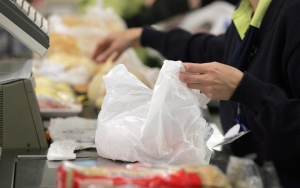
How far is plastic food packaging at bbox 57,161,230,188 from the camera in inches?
38.1

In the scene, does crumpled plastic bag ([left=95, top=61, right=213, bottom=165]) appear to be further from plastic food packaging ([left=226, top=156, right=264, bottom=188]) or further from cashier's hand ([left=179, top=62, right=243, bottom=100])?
plastic food packaging ([left=226, top=156, right=264, bottom=188])

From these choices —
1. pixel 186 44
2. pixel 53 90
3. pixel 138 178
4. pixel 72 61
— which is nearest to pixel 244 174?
pixel 138 178

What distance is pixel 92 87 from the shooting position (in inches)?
98.9

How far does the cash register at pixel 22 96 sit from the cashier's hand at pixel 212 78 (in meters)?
0.45

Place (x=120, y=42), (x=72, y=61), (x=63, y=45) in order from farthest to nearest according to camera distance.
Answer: (x=63, y=45), (x=72, y=61), (x=120, y=42)

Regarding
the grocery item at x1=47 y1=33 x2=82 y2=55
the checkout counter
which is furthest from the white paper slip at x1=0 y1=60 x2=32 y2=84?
the grocery item at x1=47 y1=33 x2=82 y2=55

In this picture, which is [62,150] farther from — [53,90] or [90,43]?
[90,43]

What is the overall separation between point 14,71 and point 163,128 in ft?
2.02

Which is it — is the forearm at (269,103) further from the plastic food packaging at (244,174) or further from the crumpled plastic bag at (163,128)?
the plastic food packaging at (244,174)

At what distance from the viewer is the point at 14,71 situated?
69.4 inches

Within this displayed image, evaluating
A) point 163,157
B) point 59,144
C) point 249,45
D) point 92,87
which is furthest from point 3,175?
point 92,87

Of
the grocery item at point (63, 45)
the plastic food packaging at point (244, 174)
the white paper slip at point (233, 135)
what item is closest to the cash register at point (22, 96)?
the white paper slip at point (233, 135)

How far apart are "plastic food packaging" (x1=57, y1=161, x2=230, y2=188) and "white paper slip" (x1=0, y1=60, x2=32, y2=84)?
2.38 ft

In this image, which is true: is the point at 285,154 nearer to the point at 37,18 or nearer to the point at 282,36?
the point at 282,36
